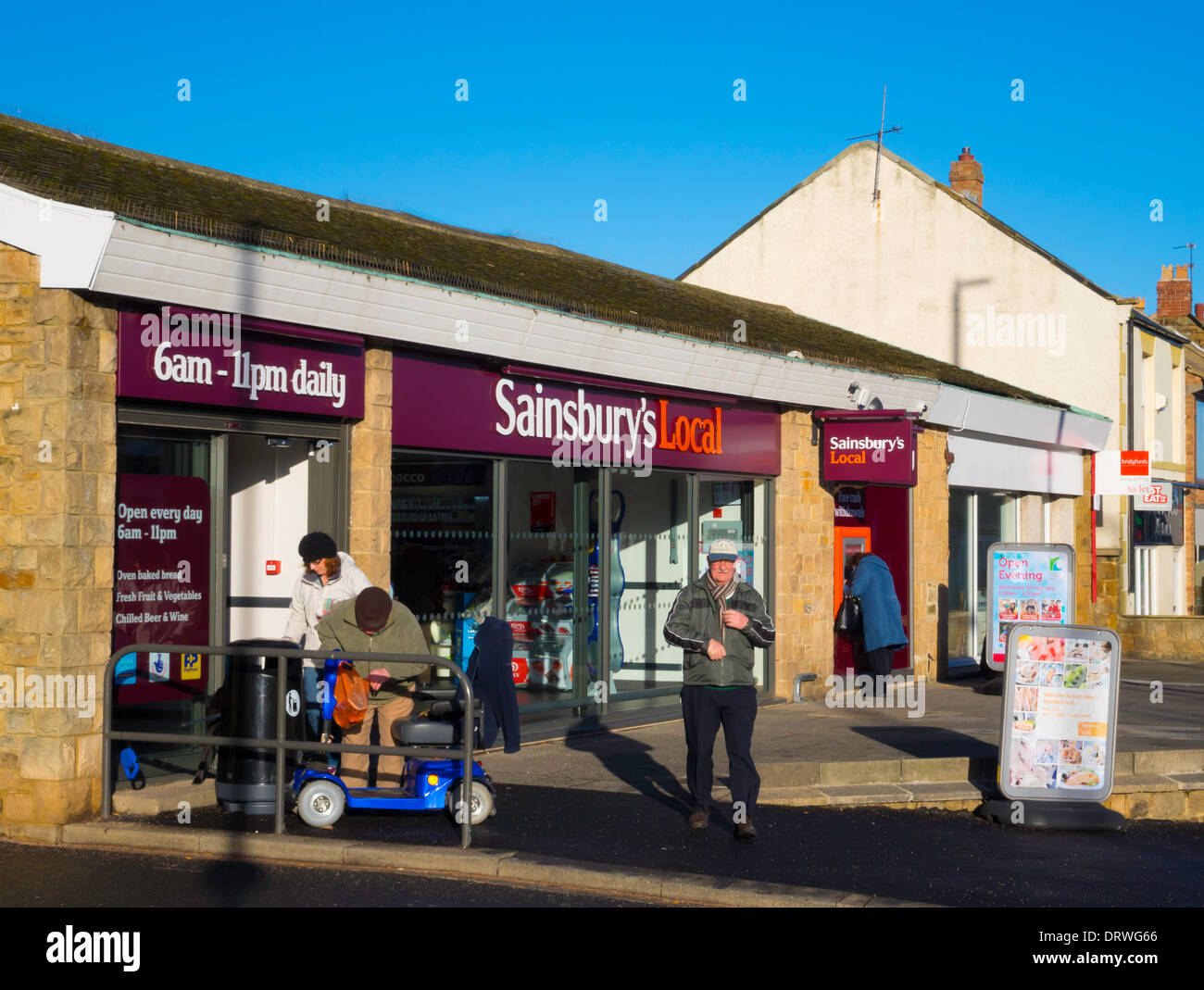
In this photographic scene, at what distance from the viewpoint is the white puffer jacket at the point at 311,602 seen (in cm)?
876

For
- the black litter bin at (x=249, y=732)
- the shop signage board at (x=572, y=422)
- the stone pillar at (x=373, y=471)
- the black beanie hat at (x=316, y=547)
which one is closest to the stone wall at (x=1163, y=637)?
the shop signage board at (x=572, y=422)

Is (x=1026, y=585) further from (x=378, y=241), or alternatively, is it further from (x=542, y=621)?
(x=378, y=241)

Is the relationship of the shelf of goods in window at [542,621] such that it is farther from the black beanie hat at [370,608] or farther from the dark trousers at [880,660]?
the dark trousers at [880,660]

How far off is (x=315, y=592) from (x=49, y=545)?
5.42ft

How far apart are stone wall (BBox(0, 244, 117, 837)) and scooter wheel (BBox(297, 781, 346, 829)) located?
134 centimetres

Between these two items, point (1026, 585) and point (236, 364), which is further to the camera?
point (1026, 585)

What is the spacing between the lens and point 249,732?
26.3 ft

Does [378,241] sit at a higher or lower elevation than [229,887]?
higher

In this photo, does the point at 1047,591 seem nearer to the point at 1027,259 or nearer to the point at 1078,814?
the point at 1078,814

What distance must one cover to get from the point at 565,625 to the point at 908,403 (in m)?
5.96

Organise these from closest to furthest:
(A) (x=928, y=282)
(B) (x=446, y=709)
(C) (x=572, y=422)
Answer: (B) (x=446, y=709) < (C) (x=572, y=422) < (A) (x=928, y=282)

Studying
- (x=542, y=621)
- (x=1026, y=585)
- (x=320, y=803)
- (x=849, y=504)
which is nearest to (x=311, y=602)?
(x=320, y=803)

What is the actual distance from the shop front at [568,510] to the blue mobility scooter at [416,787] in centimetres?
223

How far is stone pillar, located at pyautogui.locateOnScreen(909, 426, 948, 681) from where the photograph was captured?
1695cm
